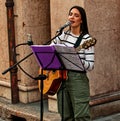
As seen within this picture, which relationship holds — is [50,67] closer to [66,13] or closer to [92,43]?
[92,43]

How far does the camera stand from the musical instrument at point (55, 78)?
Answer: 5.07 meters

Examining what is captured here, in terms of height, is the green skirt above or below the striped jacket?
below

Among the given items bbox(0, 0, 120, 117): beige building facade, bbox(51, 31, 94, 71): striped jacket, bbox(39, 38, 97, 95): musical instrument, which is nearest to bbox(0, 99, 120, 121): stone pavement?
bbox(0, 0, 120, 117): beige building facade

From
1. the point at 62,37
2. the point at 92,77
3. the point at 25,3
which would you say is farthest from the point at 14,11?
the point at 62,37

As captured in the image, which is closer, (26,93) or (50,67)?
(50,67)

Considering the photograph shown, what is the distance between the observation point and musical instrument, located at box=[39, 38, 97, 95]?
5.07 meters

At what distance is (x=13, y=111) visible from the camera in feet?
25.2

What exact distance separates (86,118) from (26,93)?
277 cm

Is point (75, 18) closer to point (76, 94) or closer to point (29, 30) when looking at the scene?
point (76, 94)

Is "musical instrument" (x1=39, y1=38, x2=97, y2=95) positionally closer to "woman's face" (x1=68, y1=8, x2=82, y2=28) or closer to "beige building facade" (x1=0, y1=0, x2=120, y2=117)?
"woman's face" (x1=68, y1=8, x2=82, y2=28)

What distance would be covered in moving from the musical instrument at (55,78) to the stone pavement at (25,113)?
1725mm

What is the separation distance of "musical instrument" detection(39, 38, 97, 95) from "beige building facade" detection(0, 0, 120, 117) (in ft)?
5.32

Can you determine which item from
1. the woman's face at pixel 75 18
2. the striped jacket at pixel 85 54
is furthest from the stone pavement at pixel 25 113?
the woman's face at pixel 75 18

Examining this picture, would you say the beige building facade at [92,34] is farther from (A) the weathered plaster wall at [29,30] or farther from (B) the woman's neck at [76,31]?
(B) the woman's neck at [76,31]
